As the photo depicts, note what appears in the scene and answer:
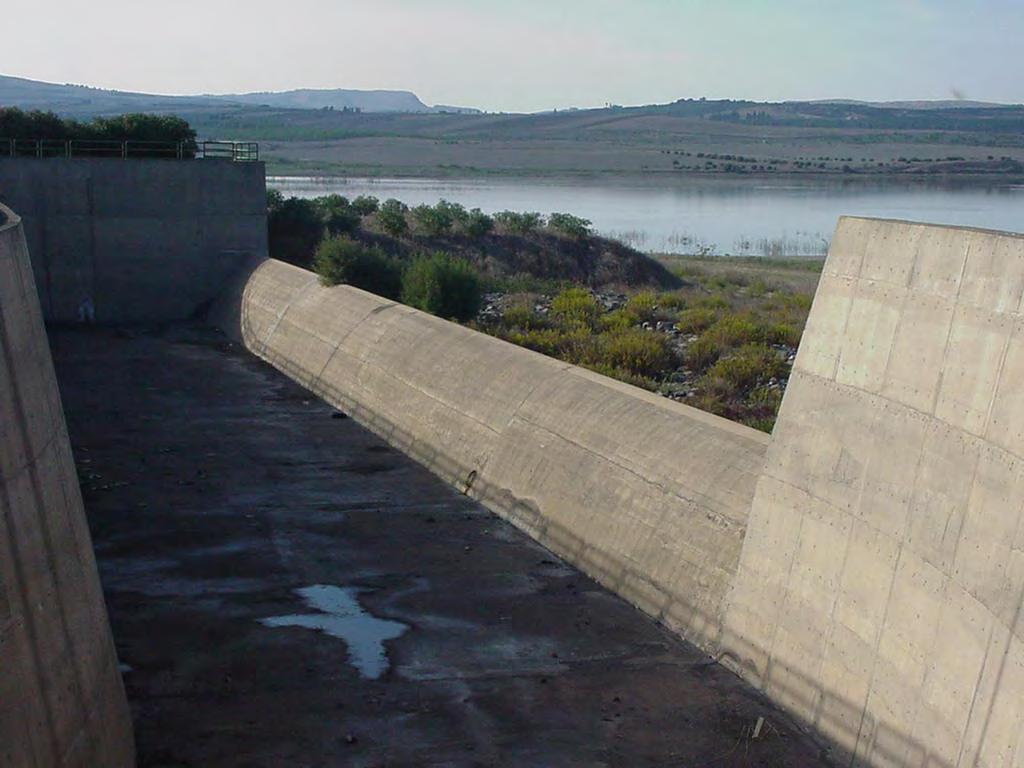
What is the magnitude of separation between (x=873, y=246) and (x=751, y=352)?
1507cm

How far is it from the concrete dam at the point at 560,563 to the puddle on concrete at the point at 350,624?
42 millimetres

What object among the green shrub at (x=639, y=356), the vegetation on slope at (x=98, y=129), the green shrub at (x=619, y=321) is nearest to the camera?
the green shrub at (x=639, y=356)

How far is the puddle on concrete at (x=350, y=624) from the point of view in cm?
1303

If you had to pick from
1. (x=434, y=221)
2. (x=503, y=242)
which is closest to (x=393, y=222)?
(x=434, y=221)

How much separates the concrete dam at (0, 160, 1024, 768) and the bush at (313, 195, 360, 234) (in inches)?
899

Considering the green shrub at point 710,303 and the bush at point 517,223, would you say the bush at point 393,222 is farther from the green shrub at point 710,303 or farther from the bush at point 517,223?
the green shrub at point 710,303

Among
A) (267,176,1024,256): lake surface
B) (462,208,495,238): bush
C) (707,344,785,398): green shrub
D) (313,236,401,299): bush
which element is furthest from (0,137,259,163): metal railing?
(267,176,1024,256): lake surface

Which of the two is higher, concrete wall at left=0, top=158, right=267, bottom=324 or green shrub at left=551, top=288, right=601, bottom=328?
concrete wall at left=0, top=158, right=267, bottom=324

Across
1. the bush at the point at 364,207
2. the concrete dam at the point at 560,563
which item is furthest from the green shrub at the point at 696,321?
the bush at the point at 364,207

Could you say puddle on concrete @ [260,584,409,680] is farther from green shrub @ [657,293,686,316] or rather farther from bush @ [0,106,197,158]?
bush @ [0,106,197,158]

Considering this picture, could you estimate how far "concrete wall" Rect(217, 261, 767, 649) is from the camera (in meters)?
13.9

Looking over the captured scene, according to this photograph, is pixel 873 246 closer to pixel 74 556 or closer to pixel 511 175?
pixel 74 556

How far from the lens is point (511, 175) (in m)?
144

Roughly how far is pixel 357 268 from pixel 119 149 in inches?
427
